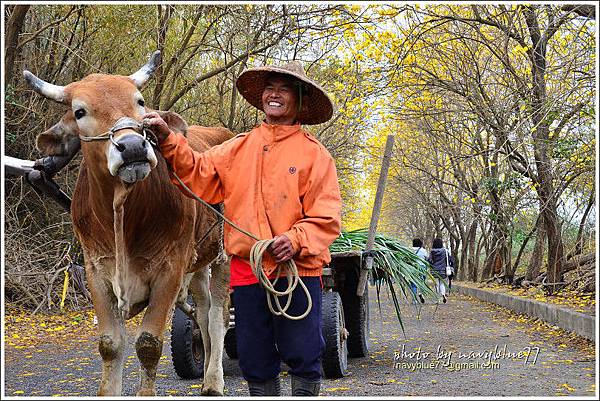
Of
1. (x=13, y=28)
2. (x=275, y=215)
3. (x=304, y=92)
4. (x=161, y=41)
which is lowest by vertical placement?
(x=275, y=215)

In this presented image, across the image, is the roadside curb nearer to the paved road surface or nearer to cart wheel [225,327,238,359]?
the paved road surface

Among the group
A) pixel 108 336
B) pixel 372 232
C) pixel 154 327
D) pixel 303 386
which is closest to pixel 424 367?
pixel 372 232

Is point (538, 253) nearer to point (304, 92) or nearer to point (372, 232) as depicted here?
point (372, 232)

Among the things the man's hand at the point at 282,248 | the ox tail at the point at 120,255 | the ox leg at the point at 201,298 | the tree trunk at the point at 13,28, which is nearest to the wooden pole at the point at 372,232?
the ox leg at the point at 201,298

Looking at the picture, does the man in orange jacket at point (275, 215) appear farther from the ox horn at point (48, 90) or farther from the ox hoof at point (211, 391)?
the ox hoof at point (211, 391)

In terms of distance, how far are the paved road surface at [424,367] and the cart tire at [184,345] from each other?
0.14m

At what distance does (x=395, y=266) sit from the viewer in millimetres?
8344

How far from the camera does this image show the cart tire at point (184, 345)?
7531 millimetres

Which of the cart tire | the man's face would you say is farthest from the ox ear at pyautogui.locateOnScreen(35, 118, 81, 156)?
the cart tire

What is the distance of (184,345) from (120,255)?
2.85 m

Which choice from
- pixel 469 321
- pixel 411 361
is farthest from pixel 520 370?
pixel 469 321

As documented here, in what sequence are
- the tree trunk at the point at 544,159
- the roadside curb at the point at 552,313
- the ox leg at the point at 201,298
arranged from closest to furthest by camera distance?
the ox leg at the point at 201,298 → the roadside curb at the point at 552,313 → the tree trunk at the point at 544,159

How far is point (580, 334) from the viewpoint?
10.4 metres

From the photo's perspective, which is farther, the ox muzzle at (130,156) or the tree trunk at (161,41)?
the tree trunk at (161,41)
